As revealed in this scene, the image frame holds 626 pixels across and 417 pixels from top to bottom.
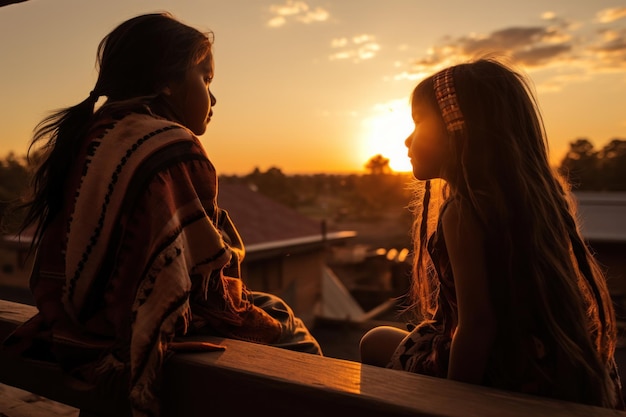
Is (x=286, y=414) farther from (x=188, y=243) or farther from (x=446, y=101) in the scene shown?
(x=446, y=101)

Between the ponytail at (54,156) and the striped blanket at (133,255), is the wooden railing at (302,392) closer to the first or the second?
the striped blanket at (133,255)

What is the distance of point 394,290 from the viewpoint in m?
16.3

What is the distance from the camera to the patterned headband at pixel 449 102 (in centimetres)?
122

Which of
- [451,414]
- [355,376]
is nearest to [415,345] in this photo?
[355,376]

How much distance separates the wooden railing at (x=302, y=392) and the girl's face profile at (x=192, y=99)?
0.58 meters

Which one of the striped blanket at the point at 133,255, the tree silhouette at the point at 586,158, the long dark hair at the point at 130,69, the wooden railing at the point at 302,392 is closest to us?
the wooden railing at the point at 302,392

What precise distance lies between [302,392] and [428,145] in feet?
2.23

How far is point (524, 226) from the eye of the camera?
1.09 meters

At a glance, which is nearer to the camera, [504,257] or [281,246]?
[504,257]

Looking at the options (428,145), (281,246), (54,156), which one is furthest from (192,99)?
(281,246)

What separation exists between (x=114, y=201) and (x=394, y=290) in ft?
51.3

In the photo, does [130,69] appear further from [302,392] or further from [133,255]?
[302,392]

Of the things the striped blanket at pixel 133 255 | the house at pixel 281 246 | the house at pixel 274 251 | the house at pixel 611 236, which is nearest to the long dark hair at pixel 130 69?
the striped blanket at pixel 133 255

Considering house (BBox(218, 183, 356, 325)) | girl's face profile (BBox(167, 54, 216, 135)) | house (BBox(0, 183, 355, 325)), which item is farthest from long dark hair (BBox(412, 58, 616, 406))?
house (BBox(218, 183, 356, 325))
